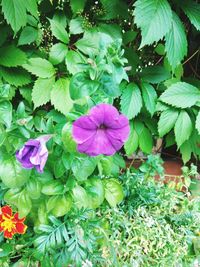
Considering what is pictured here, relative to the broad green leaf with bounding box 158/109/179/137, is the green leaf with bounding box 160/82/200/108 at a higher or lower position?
higher

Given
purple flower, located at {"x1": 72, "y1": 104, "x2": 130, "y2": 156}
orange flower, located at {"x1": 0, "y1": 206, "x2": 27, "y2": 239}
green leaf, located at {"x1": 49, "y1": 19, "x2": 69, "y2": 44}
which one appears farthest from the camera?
green leaf, located at {"x1": 49, "y1": 19, "x2": 69, "y2": 44}

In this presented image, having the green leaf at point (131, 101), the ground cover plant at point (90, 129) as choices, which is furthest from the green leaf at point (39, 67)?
the green leaf at point (131, 101)

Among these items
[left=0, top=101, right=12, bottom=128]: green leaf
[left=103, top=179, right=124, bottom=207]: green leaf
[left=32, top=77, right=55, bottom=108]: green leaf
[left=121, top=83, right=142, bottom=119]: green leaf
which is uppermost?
[left=0, top=101, right=12, bottom=128]: green leaf

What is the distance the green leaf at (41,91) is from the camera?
4.30ft

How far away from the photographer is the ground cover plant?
87 centimetres

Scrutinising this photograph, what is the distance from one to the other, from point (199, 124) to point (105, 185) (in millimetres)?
427

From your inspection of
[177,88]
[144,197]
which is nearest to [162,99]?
[177,88]

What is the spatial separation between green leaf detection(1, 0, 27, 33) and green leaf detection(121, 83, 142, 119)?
1.51ft

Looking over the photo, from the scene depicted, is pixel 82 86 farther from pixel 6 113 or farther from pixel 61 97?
pixel 61 97

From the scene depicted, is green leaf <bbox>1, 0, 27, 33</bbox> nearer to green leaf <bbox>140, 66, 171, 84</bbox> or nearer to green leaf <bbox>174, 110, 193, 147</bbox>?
green leaf <bbox>140, 66, 171, 84</bbox>

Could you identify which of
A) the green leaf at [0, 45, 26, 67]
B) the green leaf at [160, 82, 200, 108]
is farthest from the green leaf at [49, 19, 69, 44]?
the green leaf at [160, 82, 200, 108]

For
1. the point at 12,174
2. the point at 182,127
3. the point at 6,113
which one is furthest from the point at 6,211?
the point at 182,127

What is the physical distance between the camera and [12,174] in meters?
0.95

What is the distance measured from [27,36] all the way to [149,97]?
49 cm
